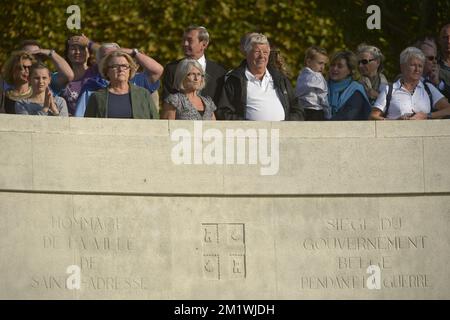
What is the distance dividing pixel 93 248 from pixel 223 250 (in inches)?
64.5

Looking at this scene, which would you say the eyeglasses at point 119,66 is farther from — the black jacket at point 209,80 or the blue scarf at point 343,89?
the blue scarf at point 343,89

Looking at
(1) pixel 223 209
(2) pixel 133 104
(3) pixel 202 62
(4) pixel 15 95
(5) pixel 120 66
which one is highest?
(3) pixel 202 62

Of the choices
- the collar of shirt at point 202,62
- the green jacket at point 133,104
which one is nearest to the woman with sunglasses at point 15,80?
the green jacket at point 133,104

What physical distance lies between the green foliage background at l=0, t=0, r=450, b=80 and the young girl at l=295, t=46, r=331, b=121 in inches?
98.8

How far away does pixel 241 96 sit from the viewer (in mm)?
21953

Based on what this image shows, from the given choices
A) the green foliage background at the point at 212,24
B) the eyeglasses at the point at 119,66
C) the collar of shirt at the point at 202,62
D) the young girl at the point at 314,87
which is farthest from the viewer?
the green foliage background at the point at 212,24

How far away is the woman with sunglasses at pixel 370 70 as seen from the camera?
2238 centimetres

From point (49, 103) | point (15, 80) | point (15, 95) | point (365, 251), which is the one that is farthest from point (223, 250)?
point (15, 80)

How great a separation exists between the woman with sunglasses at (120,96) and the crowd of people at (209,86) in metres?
0.01

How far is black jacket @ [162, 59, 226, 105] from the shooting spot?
21828mm

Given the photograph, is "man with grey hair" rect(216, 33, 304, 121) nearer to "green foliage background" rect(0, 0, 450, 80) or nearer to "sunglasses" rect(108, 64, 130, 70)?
"sunglasses" rect(108, 64, 130, 70)

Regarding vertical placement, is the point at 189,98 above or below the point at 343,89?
below

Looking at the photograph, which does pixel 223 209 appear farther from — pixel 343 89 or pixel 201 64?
pixel 343 89

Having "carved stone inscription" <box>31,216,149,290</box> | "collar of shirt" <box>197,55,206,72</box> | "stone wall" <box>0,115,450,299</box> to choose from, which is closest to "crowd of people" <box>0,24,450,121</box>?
"collar of shirt" <box>197,55,206,72</box>
